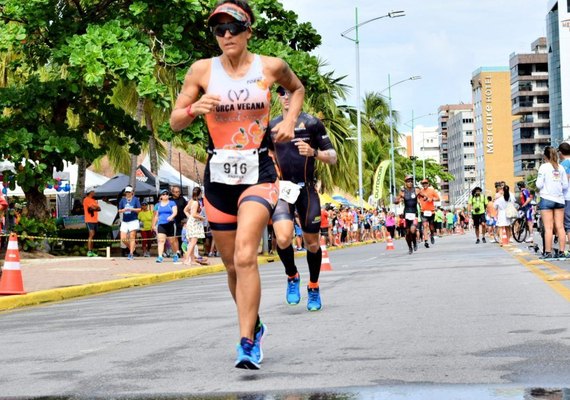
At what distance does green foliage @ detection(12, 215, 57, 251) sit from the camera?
80.3 ft

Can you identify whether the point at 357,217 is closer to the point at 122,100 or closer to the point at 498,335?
the point at 122,100

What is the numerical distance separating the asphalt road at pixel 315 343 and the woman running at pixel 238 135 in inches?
22.3

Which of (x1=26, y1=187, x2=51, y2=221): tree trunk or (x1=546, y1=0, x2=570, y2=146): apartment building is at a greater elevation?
(x1=546, y1=0, x2=570, y2=146): apartment building

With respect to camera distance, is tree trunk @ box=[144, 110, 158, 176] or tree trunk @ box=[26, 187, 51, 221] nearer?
tree trunk @ box=[26, 187, 51, 221]

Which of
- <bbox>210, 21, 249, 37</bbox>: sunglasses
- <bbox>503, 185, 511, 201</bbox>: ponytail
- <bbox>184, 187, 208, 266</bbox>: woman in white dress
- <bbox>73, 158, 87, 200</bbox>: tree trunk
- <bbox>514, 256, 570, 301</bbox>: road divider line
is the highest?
<bbox>73, 158, 87, 200</bbox>: tree trunk

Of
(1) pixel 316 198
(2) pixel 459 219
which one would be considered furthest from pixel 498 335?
(2) pixel 459 219

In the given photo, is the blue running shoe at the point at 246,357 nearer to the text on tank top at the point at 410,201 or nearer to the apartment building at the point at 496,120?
the text on tank top at the point at 410,201

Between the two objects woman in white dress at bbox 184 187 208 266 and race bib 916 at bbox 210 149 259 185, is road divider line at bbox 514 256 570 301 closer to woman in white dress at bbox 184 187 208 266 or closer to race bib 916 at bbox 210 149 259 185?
race bib 916 at bbox 210 149 259 185

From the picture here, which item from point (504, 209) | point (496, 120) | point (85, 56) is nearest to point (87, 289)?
point (85, 56)

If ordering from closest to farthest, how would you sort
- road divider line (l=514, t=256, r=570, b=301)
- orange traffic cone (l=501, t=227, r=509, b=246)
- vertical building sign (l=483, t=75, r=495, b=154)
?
1. road divider line (l=514, t=256, r=570, b=301)
2. orange traffic cone (l=501, t=227, r=509, b=246)
3. vertical building sign (l=483, t=75, r=495, b=154)

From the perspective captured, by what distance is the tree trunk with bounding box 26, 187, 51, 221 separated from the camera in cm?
2550

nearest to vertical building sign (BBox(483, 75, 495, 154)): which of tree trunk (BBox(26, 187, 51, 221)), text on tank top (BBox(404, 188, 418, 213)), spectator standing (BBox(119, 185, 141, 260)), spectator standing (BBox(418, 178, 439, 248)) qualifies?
spectator standing (BBox(418, 178, 439, 248))

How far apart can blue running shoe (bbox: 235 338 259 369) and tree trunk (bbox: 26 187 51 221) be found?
20.2m

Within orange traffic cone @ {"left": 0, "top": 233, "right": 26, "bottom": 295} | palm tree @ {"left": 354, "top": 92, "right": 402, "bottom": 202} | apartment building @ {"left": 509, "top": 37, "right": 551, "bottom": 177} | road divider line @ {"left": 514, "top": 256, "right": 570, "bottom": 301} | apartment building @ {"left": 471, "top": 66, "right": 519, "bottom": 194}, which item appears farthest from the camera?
apartment building @ {"left": 471, "top": 66, "right": 519, "bottom": 194}
